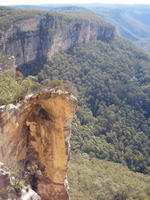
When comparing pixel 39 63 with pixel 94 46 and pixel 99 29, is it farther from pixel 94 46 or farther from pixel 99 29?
pixel 99 29

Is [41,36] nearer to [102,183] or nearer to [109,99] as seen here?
[109,99]

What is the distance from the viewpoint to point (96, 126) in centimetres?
3294

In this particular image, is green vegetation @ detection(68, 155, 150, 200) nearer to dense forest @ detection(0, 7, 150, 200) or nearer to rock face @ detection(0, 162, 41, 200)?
dense forest @ detection(0, 7, 150, 200)

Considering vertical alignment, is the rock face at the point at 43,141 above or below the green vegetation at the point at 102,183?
above

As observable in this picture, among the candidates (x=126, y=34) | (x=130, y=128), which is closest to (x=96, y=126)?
(x=130, y=128)

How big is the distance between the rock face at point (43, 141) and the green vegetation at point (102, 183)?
7317 mm

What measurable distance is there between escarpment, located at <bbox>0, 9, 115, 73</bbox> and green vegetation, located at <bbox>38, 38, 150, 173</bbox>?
7.79ft

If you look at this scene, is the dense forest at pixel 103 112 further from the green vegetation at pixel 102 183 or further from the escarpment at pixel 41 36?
the escarpment at pixel 41 36

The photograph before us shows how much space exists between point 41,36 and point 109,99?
18.7m

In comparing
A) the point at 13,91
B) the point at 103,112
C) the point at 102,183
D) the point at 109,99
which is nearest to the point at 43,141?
the point at 13,91

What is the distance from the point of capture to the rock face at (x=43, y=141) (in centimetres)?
799

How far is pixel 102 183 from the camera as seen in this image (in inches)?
780

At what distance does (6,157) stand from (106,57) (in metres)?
47.9

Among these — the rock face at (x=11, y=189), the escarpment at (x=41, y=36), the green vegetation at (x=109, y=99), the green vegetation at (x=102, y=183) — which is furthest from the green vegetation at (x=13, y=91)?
the escarpment at (x=41, y=36)
